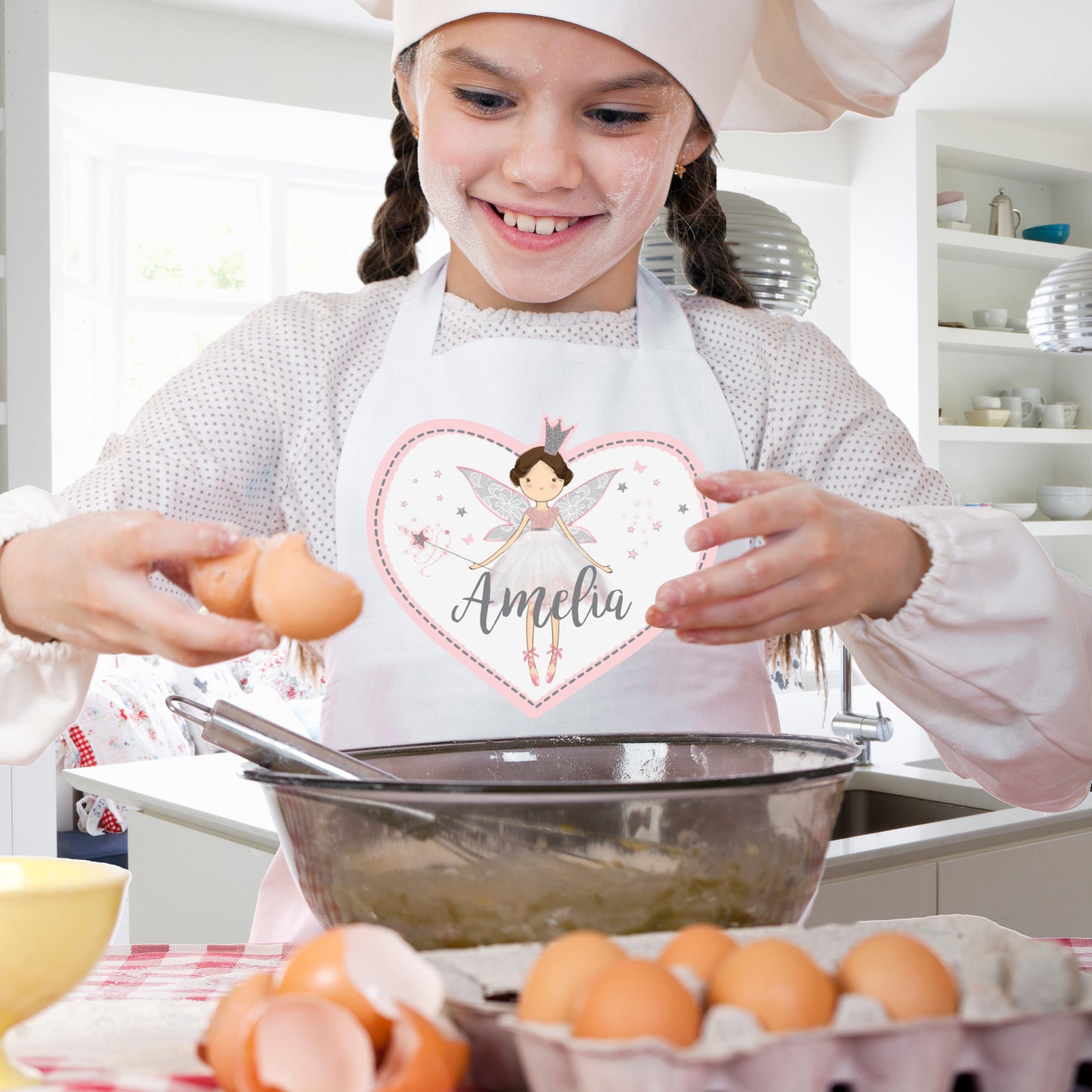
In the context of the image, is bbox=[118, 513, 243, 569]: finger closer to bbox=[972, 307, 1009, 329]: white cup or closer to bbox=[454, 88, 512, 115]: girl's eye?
bbox=[454, 88, 512, 115]: girl's eye

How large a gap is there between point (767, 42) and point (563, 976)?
1.02m

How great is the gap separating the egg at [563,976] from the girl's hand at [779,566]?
0.22 metres

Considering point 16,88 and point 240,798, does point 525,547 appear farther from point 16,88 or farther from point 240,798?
point 16,88

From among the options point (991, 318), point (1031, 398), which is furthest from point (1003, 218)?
point (1031, 398)

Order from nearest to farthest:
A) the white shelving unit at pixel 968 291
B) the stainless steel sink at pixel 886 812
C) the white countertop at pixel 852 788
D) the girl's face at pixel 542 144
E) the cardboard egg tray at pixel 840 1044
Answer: the cardboard egg tray at pixel 840 1044 → the girl's face at pixel 542 144 → the white countertop at pixel 852 788 → the stainless steel sink at pixel 886 812 → the white shelving unit at pixel 968 291

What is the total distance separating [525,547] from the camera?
3.39 feet

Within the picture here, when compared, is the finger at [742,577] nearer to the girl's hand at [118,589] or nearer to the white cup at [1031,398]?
the girl's hand at [118,589]

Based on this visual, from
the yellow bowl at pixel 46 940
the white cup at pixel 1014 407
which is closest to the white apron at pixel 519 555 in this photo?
the yellow bowl at pixel 46 940

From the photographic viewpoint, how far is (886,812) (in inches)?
77.2

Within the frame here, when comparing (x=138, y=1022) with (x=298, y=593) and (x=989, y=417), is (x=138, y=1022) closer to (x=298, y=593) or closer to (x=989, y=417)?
(x=298, y=593)

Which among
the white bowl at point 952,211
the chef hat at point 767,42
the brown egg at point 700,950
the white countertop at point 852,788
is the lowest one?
the white countertop at point 852,788

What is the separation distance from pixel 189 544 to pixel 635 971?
11.7 inches

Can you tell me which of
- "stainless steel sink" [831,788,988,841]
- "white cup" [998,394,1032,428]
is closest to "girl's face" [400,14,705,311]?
"stainless steel sink" [831,788,988,841]

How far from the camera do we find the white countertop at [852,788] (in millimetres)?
1474
